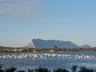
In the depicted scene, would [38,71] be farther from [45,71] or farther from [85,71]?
[85,71]

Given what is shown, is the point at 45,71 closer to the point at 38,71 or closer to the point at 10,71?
the point at 38,71

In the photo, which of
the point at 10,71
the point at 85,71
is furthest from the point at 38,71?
the point at 85,71

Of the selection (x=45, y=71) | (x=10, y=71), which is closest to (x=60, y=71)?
(x=45, y=71)

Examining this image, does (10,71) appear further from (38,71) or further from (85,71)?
(85,71)

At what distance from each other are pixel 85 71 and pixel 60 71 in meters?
2.47

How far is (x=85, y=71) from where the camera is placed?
2812 cm

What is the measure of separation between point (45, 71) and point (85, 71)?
13.0 feet

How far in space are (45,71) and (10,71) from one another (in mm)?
3575

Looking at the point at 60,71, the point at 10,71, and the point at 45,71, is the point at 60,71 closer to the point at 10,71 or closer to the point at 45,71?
the point at 45,71

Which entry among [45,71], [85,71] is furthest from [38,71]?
[85,71]

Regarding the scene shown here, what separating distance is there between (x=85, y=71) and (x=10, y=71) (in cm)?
751

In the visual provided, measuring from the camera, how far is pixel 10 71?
28672mm

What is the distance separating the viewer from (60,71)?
2825 cm

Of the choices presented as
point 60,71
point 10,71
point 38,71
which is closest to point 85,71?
point 60,71
